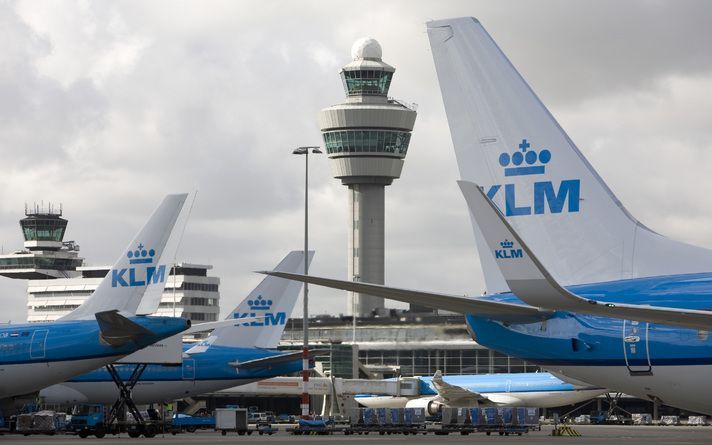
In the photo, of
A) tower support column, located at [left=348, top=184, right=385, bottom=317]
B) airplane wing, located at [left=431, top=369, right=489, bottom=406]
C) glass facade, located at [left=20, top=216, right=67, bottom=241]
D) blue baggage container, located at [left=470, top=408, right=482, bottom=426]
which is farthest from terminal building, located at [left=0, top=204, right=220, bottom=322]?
blue baggage container, located at [left=470, top=408, right=482, bottom=426]

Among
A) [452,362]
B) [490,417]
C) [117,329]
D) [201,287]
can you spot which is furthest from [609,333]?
[201,287]

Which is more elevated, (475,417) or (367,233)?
(367,233)

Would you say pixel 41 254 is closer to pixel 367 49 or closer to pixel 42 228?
pixel 42 228

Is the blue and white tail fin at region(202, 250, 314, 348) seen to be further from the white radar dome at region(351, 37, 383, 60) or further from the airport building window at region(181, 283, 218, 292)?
the airport building window at region(181, 283, 218, 292)

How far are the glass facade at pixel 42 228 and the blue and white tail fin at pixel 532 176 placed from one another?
17168 cm

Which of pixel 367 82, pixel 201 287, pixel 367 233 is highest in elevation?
pixel 367 82

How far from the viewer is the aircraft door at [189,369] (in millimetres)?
52375

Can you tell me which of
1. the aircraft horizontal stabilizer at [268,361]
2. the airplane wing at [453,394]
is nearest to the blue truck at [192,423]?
the aircraft horizontal stabilizer at [268,361]

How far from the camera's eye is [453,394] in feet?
246

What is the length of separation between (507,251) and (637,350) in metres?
4.45

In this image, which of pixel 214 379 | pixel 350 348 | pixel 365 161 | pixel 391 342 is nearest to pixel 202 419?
pixel 214 379

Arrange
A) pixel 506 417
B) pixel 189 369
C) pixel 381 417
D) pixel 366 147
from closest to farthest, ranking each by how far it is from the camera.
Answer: pixel 189 369 → pixel 381 417 → pixel 506 417 → pixel 366 147

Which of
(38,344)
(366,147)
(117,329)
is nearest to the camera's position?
(117,329)

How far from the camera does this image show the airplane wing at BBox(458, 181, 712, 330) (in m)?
17.3
